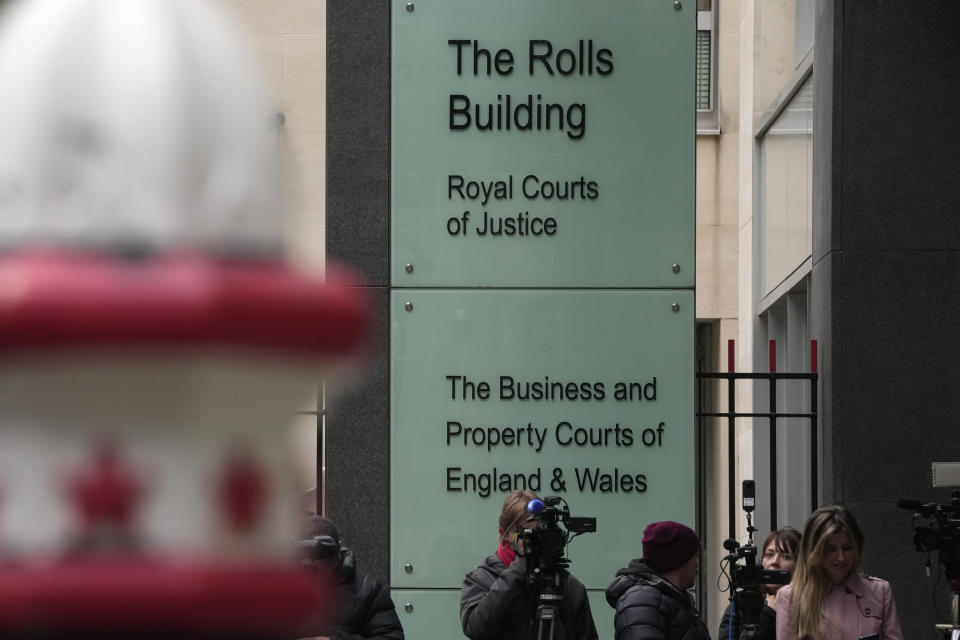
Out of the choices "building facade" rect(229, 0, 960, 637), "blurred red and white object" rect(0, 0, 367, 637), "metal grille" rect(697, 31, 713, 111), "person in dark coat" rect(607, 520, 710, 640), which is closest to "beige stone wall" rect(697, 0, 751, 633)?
"metal grille" rect(697, 31, 713, 111)

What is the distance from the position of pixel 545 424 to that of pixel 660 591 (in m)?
2.48

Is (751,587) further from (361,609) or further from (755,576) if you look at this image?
(361,609)

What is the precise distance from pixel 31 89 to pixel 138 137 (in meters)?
0.06

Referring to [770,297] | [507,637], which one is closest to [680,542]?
[507,637]

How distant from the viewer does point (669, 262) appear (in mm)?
9203

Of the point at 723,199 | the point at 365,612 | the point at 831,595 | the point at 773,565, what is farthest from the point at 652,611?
the point at 723,199

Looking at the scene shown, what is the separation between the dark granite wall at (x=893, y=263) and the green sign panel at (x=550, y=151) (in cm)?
153

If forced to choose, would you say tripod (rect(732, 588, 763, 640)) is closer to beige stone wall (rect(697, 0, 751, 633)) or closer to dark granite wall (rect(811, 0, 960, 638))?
dark granite wall (rect(811, 0, 960, 638))

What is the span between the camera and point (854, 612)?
286 inches

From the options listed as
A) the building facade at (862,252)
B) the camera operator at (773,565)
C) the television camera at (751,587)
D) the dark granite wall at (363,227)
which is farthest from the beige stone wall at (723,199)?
the television camera at (751,587)

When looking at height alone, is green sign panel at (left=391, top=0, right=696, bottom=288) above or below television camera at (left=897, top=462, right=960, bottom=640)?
above

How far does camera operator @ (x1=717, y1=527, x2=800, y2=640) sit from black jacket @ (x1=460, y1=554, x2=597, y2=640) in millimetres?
771

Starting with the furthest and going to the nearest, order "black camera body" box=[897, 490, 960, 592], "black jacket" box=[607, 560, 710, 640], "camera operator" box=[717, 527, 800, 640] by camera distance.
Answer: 1. "black camera body" box=[897, 490, 960, 592]
2. "camera operator" box=[717, 527, 800, 640]
3. "black jacket" box=[607, 560, 710, 640]

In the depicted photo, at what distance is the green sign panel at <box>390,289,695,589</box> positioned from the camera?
909 cm
